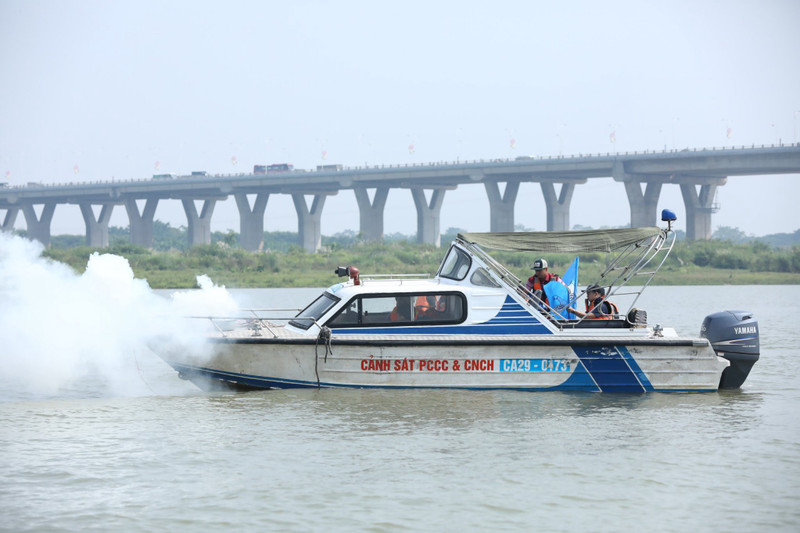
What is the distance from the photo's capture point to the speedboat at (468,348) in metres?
15.0

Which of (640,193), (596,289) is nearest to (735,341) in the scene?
(596,289)

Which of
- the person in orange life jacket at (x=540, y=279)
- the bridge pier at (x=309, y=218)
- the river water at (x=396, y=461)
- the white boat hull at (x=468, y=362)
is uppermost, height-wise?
the bridge pier at (x=309, y=218)

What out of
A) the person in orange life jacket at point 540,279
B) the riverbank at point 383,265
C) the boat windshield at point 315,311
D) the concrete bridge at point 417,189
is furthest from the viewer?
the concrete bridge at point 417,189

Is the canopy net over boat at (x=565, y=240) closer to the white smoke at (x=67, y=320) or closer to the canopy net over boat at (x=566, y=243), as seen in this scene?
the canopy net over boat at (x=566, y=243)

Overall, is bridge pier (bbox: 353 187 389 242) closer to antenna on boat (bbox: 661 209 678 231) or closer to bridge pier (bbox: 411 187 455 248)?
bridge pier (bbox: 411 187 455 248)

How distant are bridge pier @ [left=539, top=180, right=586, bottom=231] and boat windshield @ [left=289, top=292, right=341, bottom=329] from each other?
3156 inches

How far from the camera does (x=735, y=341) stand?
50.6 ft

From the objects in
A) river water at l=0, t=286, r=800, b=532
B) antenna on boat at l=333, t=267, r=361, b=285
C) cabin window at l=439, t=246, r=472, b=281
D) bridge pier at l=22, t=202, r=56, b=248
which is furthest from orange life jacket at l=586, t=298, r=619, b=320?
bridge pier at l=22, t=202, r=56, b=248

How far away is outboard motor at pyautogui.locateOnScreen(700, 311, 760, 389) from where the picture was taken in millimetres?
15422

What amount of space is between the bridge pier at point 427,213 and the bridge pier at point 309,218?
12.1m

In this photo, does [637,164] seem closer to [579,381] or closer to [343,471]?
[579,381]

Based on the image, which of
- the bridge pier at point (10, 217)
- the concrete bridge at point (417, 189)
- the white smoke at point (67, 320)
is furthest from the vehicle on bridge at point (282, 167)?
the white smoke at point (67, 320)

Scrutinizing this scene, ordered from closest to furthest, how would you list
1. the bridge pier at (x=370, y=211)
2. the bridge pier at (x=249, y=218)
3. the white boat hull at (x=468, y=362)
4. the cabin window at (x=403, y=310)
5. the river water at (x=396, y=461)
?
the river water at (x=396, y=461) < the white boat hull at (x=468, y=362) < the cabin window at (x=403, y=310) < the bridge pier at (x=370, y=211) < the bridge pier at (x=249, y=218)

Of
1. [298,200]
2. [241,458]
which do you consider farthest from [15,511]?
[298,200]
